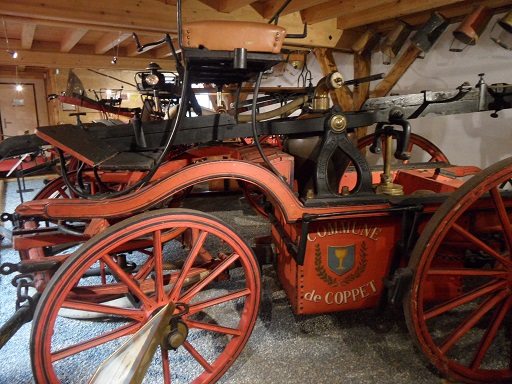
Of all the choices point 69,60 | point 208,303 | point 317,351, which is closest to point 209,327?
point 208,303

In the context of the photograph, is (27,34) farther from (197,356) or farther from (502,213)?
(502,213)

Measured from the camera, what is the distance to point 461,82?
3646 mm

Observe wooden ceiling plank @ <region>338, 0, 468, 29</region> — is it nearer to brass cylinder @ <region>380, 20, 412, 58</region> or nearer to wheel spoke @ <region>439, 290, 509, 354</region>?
brass cylinder @ <region>380, 20, 412, 58</region>

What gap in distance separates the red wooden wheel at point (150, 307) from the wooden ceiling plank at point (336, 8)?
8.93 ft

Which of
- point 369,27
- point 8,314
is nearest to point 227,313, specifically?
point 8,314

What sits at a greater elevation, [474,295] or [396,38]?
[396,38]

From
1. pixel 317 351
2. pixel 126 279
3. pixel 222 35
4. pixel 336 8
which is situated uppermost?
pixel 336 8

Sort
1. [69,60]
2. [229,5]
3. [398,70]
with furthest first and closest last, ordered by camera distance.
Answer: [69,60], [398,70], [229,5]

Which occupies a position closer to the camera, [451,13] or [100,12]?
[100,12]

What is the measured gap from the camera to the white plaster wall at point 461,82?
3.32m

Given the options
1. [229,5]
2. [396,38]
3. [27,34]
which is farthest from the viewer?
[27,34]

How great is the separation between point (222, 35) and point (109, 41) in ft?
15.5

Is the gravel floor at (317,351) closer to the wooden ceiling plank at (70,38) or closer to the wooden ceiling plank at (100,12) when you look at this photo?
the wooden ceiling plank at (100,12)

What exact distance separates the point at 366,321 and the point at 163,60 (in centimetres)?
645
